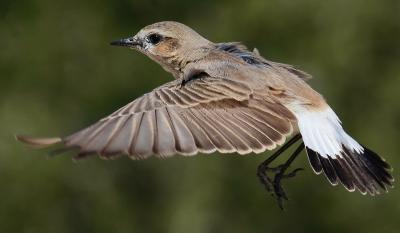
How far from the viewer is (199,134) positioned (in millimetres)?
8172

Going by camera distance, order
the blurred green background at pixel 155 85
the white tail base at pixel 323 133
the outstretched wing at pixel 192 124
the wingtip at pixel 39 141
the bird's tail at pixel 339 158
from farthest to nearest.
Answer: the blurred green background at pixel 155 85, the white tail base at pixel 323 133, the bird's tail at pixel 339 158, the outstretched wing at pixel 192 124, the wingtip at pixel 39 141

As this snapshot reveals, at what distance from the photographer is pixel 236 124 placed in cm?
842

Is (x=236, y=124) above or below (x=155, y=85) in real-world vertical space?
above

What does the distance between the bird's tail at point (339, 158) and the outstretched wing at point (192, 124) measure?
0.64ft

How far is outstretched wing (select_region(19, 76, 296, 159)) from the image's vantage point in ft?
25.8

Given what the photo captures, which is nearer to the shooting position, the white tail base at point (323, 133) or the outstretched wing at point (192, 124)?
the outstretched wing at point (192, 124)

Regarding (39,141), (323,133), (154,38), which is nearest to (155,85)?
(154,38)

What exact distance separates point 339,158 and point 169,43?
1.95m

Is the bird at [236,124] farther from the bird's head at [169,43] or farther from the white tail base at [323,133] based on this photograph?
the bird's head at [169,43]

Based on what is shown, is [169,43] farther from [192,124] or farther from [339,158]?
[339,158]

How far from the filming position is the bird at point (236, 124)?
794 cm

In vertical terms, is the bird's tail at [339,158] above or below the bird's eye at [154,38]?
below

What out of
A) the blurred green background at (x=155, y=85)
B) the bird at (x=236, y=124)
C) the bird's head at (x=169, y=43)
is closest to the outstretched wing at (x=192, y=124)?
the bird at (x=236, y=124)

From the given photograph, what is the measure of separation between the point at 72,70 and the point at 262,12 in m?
2.21
